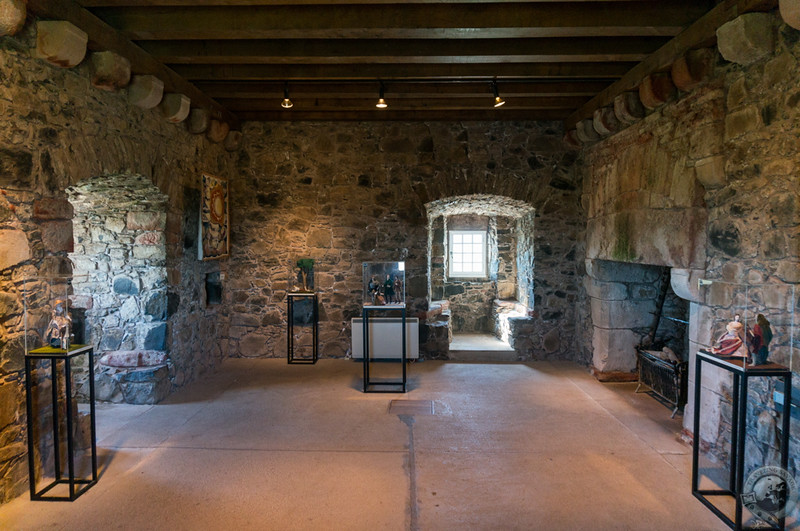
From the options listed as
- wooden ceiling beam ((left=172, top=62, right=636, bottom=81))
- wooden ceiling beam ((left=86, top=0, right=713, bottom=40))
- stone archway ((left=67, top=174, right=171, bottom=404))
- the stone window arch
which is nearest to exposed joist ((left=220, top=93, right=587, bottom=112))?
wooden ceiling beam ((left=172, top=62, right=636, bottom=81))

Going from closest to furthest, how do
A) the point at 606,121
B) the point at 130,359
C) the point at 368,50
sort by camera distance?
the point at 368,50 → the point at 130,359 → the point at 606,121

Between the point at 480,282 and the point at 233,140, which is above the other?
the point at 233,140

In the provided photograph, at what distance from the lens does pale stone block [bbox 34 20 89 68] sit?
111 inches

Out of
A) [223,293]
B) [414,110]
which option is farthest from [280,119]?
[223,293]

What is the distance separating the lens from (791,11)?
2.31 metres

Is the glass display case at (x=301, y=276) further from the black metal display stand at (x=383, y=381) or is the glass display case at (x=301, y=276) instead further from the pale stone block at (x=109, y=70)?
the pale stone block at (x=109, y=70)

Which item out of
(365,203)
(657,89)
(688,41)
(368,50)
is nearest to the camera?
(688,41)

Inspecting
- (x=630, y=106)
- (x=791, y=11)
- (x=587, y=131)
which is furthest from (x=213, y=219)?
(x=791, y=11)

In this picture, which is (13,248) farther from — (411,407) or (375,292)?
(411,407)

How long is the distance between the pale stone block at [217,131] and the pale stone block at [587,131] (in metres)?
4.13

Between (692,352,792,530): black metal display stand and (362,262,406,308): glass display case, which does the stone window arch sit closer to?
(362,262,406,308): glass display case

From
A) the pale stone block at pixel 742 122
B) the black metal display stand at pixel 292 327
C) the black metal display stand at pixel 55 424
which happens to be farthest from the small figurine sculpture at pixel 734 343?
the black metal display stand at pixel 292 327

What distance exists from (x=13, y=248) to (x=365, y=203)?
3747 mm

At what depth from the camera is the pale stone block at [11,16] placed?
2465mm
